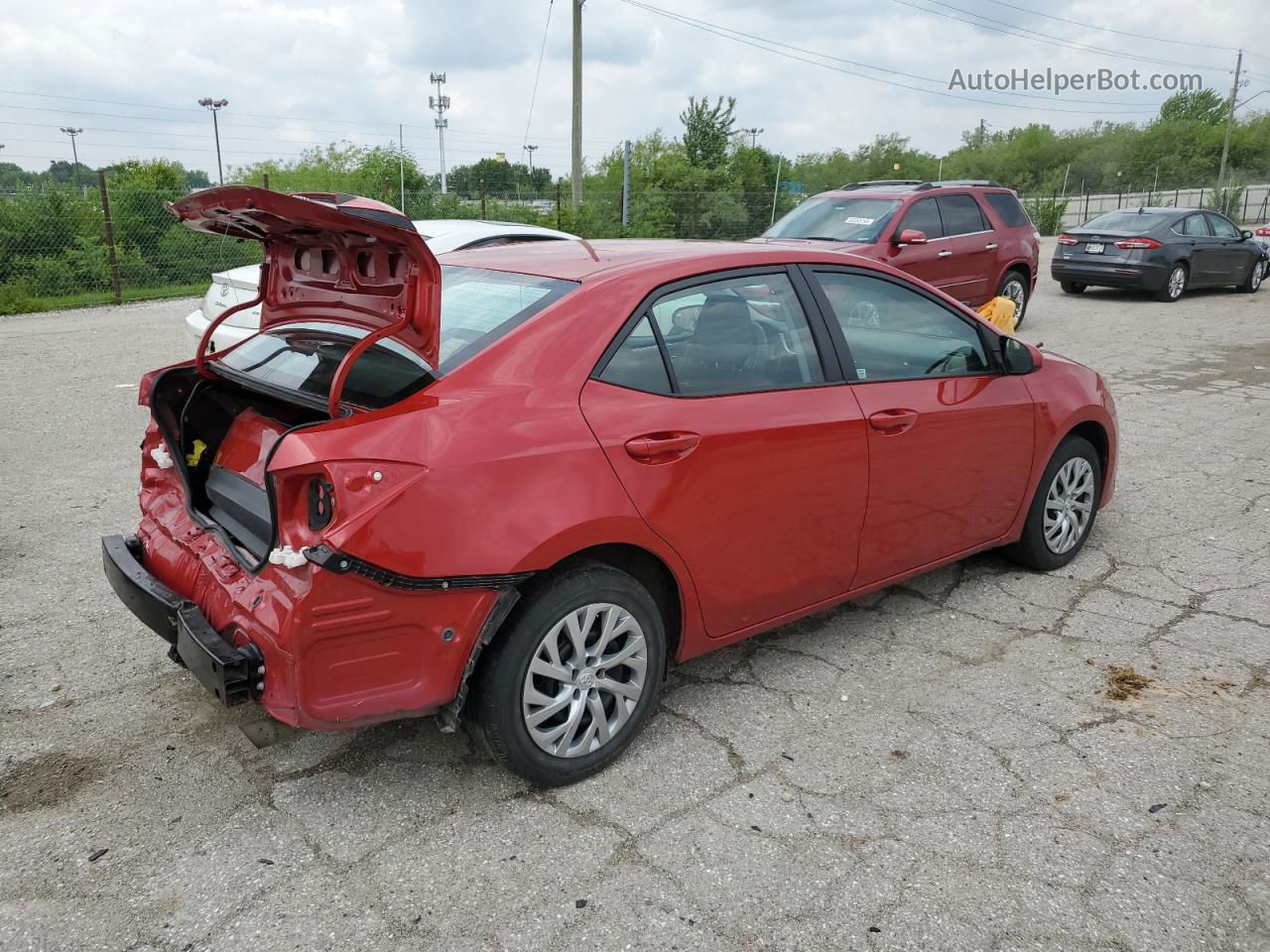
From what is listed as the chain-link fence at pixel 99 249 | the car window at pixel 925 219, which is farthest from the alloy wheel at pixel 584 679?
the chain-link fence at pixel 99 249

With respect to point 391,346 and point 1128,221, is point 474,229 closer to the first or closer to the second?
point 391,346

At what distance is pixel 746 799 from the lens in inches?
115

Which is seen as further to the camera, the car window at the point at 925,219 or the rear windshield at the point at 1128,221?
the rear windshield at the point at 1128,221

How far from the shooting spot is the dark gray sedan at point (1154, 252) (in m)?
15.3

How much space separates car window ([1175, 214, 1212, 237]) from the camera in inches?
617

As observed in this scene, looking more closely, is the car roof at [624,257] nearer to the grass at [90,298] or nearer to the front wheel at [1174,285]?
the grass at [90,298]

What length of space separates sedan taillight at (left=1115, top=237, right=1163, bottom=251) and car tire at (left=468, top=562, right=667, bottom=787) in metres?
15.0

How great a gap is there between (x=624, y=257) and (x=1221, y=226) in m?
16.9

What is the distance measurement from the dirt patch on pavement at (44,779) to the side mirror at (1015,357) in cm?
371

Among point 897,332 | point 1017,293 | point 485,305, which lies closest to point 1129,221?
point 1017,293

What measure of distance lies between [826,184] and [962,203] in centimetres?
4126

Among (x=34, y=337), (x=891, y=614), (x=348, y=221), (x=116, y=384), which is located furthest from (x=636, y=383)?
(x=34, y=337)

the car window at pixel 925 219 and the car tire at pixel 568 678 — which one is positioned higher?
the car window at pixel 925 219

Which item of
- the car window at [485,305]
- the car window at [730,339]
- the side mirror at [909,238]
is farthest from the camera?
the side mirror at [909,238]
